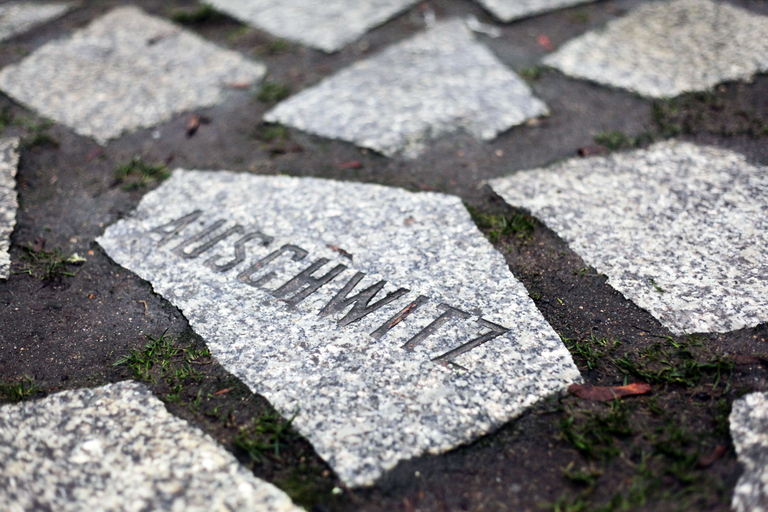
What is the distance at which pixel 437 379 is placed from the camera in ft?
4.35

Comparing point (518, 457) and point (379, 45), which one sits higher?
point (379, 45)

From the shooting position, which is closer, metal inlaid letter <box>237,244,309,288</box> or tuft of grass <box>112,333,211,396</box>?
tuft of grass <box>112,333,211,396</box>

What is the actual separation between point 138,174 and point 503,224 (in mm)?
1227

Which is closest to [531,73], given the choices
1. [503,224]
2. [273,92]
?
[503,224]

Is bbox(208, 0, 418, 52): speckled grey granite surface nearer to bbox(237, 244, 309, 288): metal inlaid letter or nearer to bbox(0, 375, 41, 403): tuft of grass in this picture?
bbox(237, 244, 309, 288): metal inlaid letter

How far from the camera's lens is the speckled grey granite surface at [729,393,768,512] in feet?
3.46

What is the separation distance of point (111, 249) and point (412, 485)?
3.71 ft

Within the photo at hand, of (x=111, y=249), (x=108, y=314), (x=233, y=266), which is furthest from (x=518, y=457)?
(x=111, y=249)

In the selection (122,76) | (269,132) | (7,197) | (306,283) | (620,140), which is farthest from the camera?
(122,76)

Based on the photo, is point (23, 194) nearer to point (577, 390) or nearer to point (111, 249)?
point (111, 249)

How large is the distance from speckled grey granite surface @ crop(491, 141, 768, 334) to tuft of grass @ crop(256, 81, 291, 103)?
926 millimetres

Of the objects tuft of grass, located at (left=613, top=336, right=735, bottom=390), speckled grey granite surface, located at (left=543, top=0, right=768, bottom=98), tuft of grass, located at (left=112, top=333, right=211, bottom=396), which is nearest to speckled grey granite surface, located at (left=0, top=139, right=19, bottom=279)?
tuft of grass, located at (left=112, top=333, right=211, bottom=396)

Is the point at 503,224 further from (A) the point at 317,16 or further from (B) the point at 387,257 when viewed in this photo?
(A) the point at 317,16

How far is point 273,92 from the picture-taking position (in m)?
2.29
